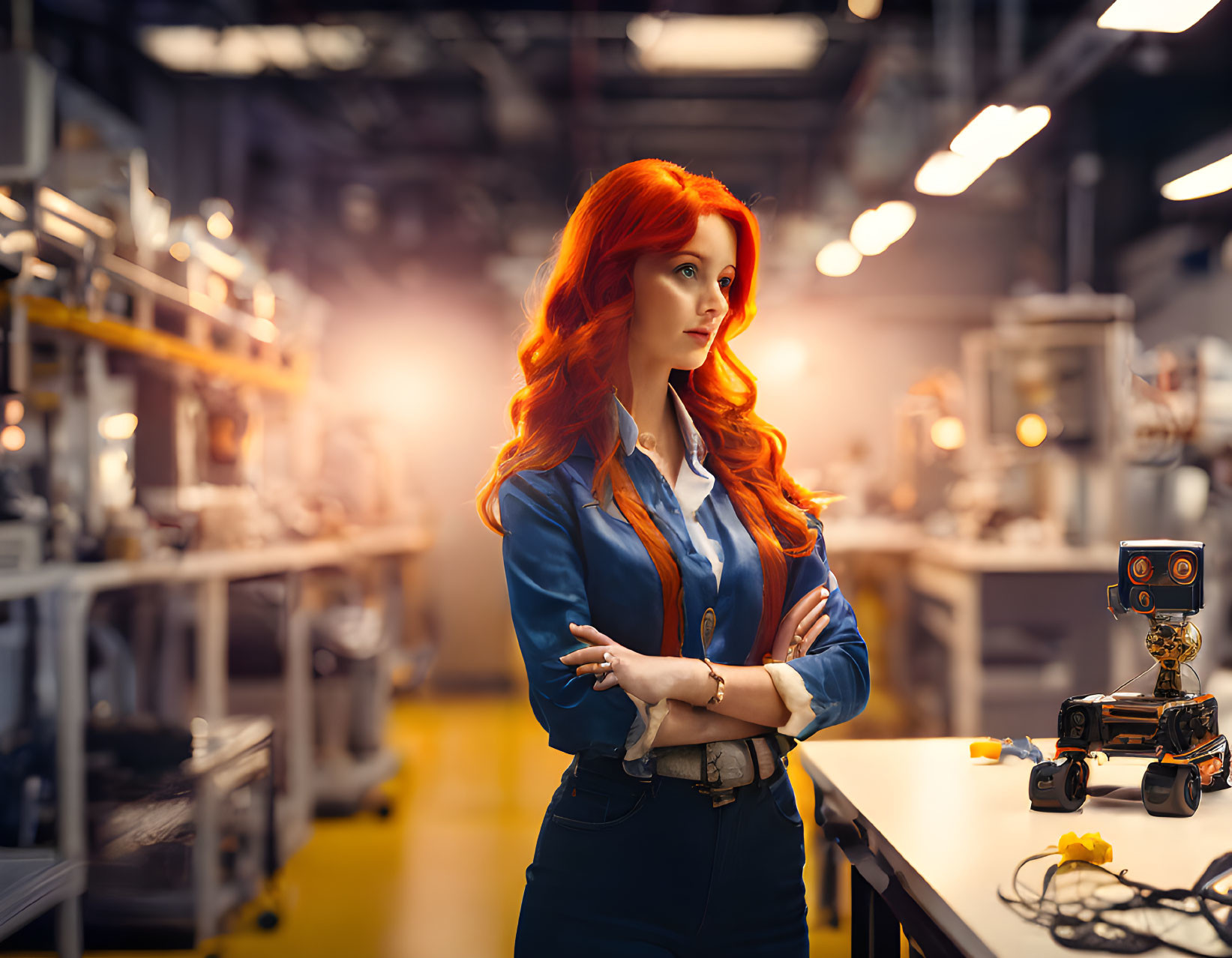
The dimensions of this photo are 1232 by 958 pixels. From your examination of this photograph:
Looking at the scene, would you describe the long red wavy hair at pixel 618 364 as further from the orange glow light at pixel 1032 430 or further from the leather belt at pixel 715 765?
the orange glow light at pixel 1032 430

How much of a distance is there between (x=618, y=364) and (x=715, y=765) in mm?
597

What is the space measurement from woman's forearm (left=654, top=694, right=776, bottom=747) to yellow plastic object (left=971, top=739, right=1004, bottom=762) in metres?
0.58

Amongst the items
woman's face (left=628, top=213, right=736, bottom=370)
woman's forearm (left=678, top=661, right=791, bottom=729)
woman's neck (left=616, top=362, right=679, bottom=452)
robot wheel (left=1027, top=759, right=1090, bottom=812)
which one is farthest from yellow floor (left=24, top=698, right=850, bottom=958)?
woman's face (left=628, top=213, right=736, bottom=370)

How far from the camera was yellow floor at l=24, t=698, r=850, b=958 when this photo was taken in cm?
296

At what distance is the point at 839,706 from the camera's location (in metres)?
1.28

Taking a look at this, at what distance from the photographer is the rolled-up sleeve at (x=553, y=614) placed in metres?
1.19

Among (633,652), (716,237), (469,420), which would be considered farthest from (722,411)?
(469,420)

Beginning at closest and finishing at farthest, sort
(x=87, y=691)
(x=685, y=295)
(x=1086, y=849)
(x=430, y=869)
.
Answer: (x=1086, y=849) < (x=685, y=295) < (x=87, y=691) < (x=430, y=869)

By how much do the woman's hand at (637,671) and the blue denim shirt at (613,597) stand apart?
0.02 metres

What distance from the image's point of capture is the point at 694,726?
48.7 inches

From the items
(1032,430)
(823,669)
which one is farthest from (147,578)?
(1032,430)

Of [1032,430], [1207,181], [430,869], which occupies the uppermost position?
[1207,181]

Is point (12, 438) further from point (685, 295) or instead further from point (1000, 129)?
point (1000, 129)

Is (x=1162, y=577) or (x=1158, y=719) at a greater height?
(x=1162, y=577)
